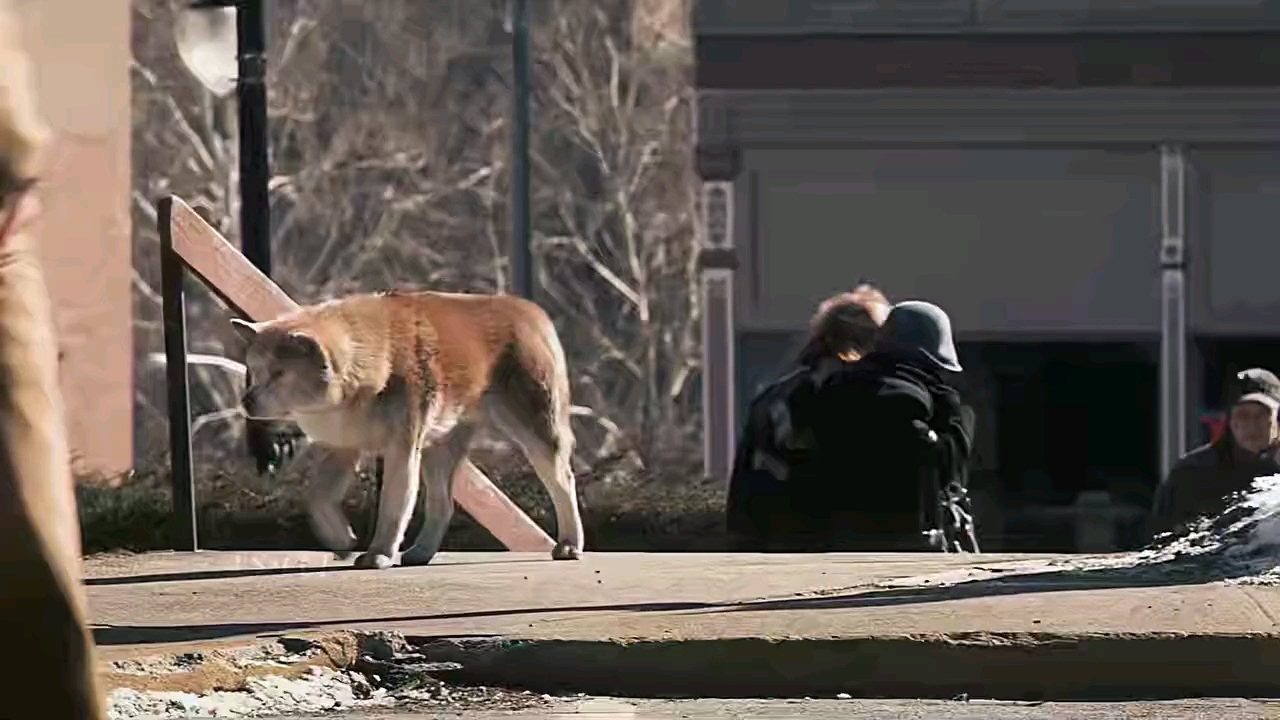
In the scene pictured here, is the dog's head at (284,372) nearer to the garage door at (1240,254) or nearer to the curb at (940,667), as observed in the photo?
the curb at (940,667)

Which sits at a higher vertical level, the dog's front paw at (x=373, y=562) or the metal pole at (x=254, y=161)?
the metal pole at (x=254, y=161)

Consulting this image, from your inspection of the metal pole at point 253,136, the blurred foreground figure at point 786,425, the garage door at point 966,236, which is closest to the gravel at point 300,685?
the blurred foreground figure at point 786,425

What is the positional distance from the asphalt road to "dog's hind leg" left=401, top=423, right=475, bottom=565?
108 inches

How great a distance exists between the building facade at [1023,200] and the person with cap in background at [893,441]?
265 inches

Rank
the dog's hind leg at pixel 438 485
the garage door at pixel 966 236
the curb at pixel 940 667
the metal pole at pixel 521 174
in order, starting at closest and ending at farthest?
1. the curb at pixel 940 667
2. the dog's hind leg at pixel 438 485
3. the garage door at pixel 966 236
4. the metal pole at pixel 521 174

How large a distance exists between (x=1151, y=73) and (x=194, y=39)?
21.7 feet

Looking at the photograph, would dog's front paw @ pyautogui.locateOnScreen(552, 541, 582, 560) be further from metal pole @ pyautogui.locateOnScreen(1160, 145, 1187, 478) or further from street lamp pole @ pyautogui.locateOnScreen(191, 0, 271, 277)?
metal pole @ pyautogui.locateOnScreen(1160, 145, 1187, 478)

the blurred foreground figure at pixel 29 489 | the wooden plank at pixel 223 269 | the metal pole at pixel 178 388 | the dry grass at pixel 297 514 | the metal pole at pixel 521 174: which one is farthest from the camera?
the metal pole at pixel 521 174

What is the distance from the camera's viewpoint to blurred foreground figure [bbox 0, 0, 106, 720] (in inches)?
138

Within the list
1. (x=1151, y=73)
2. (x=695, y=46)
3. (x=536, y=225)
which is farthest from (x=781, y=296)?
(x=536, y=225)

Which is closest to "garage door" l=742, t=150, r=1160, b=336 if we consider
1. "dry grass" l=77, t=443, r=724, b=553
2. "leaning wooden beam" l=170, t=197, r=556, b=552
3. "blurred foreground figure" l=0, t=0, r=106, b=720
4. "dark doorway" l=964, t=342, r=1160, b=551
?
"dark doorway" l=964, t=342, r=1160, b=551

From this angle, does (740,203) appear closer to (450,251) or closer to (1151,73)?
(1151,73)

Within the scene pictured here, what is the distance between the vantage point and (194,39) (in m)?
13.0

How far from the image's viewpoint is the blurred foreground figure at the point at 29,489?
3.50m
